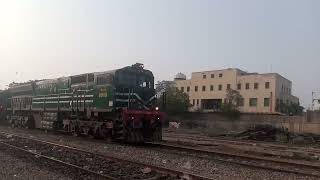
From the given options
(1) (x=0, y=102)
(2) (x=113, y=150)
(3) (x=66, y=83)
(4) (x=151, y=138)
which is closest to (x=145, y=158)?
(2) (x=113, y=150)

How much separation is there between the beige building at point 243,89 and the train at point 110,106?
67.2 metres

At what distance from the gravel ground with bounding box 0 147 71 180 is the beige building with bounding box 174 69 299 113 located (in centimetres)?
7820

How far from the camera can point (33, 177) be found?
12.0m

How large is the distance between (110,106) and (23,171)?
939cm

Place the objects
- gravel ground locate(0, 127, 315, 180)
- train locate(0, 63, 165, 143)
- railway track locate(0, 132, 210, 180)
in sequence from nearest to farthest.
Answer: railway track locate(0, 132, 210, 180) → gravel ground locate(0, 127, 315, 180) → train locate(0, 63, 165, 143)

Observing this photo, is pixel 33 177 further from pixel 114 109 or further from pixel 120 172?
pixel 114 109

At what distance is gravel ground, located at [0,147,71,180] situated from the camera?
1201 centimetres

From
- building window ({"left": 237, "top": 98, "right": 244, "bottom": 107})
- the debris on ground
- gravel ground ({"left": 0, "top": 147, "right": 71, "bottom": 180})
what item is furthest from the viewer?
building window ({"left": 237, "top": 98, "right": 244, "bottom": 107})

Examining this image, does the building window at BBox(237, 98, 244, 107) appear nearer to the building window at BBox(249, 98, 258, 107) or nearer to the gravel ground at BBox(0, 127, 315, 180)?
the building window at BBox(249, 98, 258, 107)

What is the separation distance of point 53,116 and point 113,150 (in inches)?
440

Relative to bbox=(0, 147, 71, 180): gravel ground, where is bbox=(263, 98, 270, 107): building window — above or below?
above

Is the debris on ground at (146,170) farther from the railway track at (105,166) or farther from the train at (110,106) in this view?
the train at (110,106)

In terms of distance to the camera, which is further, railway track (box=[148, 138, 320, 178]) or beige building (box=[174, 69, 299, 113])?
beige building (box=[174, 69, 299, 113])

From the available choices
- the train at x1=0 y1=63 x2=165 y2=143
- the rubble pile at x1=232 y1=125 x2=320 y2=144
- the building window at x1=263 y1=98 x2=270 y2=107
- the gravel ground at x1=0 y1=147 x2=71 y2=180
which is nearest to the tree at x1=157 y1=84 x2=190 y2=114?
the building window at x1=263 y1=98 x2=270 y2=107
